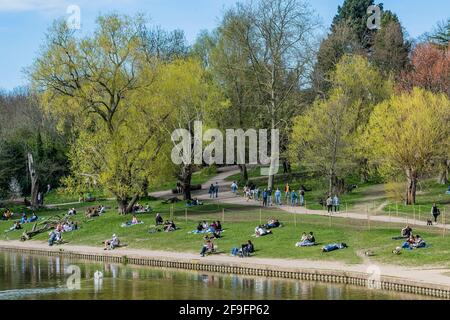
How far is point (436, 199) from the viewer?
67.9 metres

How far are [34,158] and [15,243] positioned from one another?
99.6ft

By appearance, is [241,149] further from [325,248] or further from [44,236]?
[325,248]

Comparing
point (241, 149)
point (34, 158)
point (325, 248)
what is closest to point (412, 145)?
point (325, 248)

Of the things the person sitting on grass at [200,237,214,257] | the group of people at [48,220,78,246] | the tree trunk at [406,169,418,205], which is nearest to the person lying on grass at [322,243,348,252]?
the person sitting on grass at [200,237,214,257]

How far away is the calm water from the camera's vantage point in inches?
1569

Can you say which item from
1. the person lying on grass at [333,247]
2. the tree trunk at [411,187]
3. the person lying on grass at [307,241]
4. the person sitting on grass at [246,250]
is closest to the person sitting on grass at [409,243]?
the person lying on grass at [333,247]

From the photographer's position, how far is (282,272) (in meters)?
45.5

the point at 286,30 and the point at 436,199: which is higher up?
the point at 286,30

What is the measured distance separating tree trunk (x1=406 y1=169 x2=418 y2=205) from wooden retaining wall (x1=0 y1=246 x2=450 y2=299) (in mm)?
23228

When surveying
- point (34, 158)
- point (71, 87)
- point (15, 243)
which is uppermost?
point (71, 87)

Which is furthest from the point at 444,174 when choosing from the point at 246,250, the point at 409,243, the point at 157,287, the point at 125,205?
the point at 157,287

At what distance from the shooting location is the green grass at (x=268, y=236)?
Answer: 154ft

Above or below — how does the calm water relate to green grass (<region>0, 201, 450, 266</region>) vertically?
below

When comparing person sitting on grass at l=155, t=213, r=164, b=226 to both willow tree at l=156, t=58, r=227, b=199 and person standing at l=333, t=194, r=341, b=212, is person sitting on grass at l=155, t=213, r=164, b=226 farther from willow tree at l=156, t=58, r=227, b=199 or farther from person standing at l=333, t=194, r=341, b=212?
person standing at l=333, t=194, r=341, b=212
